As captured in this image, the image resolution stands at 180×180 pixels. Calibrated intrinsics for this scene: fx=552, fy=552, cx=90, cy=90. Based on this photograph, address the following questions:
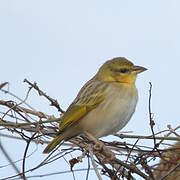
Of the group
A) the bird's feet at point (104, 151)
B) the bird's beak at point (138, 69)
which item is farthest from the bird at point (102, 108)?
the bird's feet at point (104, 151)

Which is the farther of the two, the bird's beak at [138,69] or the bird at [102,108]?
the bird's beak at [138,69]

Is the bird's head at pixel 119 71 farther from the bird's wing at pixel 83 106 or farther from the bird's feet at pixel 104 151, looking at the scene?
the bird's feet at pixel 104 151

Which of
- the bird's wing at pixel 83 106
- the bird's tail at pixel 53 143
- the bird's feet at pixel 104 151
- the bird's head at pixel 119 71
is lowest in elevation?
the bird's tail at pixel 53 143

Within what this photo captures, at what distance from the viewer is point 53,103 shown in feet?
12.2

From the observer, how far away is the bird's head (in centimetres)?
421

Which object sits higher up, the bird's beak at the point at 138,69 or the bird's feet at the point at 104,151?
the bird's beak at the point at 138,69

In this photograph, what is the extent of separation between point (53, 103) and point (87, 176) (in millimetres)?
804

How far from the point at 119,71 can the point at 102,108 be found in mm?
457

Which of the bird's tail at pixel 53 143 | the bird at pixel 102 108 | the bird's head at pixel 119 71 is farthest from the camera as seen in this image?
the bird's head at pixel 119 71

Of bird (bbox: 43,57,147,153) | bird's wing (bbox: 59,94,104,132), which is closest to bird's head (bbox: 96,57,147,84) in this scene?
bird (bbox: 43,57,147,153)

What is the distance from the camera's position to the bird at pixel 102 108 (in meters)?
3.80

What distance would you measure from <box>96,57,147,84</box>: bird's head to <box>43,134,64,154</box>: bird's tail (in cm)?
77

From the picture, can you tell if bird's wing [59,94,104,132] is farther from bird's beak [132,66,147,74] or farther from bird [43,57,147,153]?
bird's beak [132,66,147,74]

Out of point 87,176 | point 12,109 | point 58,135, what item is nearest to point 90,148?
point 87,176
